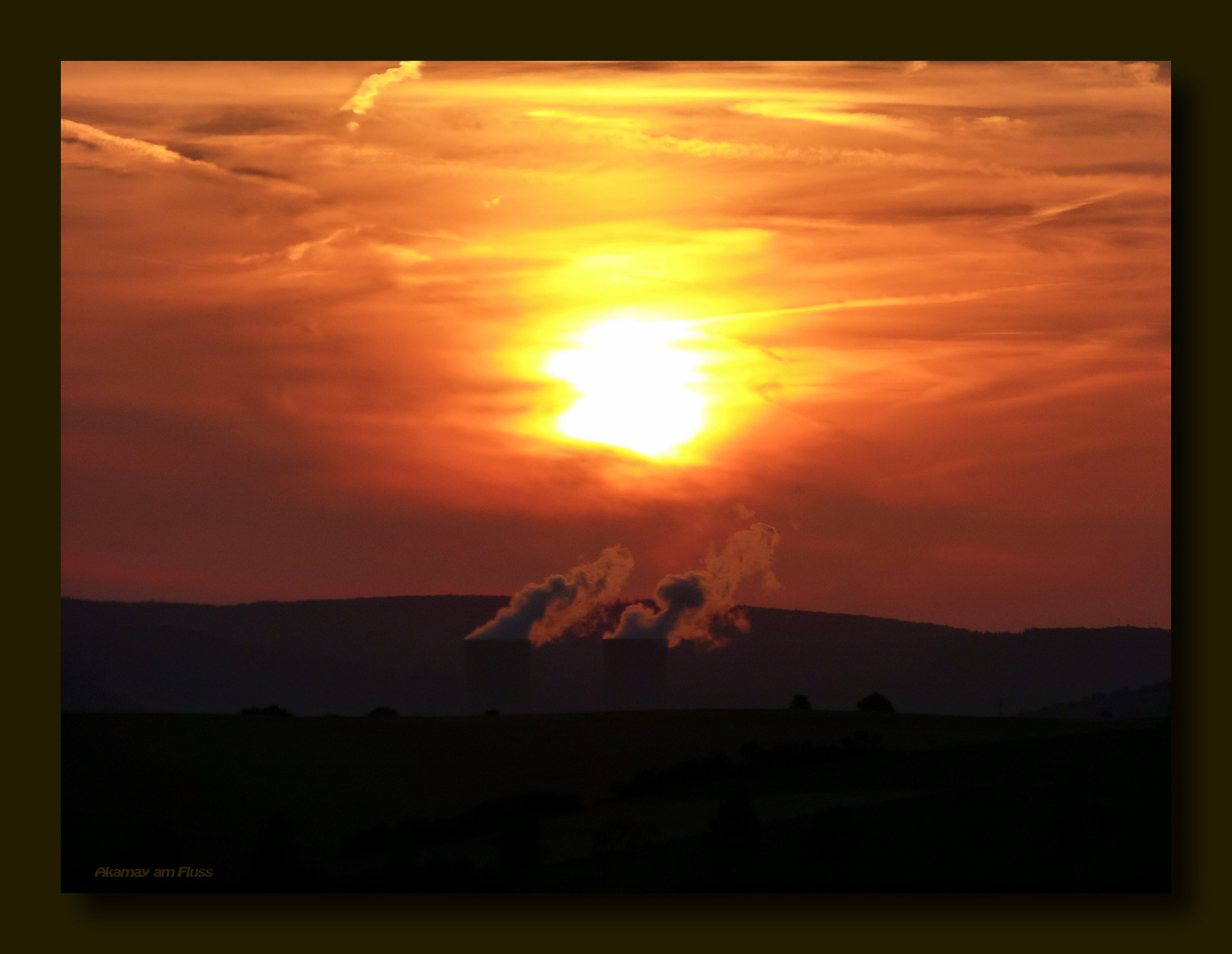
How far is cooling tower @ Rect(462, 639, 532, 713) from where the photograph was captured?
31172 mm

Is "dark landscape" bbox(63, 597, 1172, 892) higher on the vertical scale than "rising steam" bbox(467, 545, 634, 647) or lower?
lower

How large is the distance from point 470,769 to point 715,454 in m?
6.53

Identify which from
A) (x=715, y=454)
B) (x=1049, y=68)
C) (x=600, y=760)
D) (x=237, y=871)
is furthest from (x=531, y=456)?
(x=1049, y=68)

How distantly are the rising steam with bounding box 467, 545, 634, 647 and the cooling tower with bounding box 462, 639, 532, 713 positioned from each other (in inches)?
17.6

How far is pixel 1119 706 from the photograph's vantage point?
1060 inches

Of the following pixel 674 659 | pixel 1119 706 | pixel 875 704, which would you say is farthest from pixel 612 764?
pixel 1119 706

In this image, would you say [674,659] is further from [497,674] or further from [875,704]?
[497,674]

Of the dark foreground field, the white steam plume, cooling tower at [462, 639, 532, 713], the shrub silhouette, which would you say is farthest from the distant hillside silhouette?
the white steam plume

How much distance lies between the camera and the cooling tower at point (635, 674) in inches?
1225

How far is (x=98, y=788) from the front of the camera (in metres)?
23.7

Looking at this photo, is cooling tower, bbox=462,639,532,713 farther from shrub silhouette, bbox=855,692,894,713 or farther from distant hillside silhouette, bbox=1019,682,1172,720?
distant hillside silhouette, bbox=1019,682,1172,720

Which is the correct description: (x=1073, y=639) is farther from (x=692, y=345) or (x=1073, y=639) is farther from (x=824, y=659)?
(x=692, y=345)

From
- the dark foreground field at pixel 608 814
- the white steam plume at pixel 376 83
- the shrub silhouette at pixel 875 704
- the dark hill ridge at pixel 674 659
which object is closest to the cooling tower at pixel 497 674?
the dark hill ridge at pixel 674 659

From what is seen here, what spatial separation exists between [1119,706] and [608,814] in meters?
8.65
